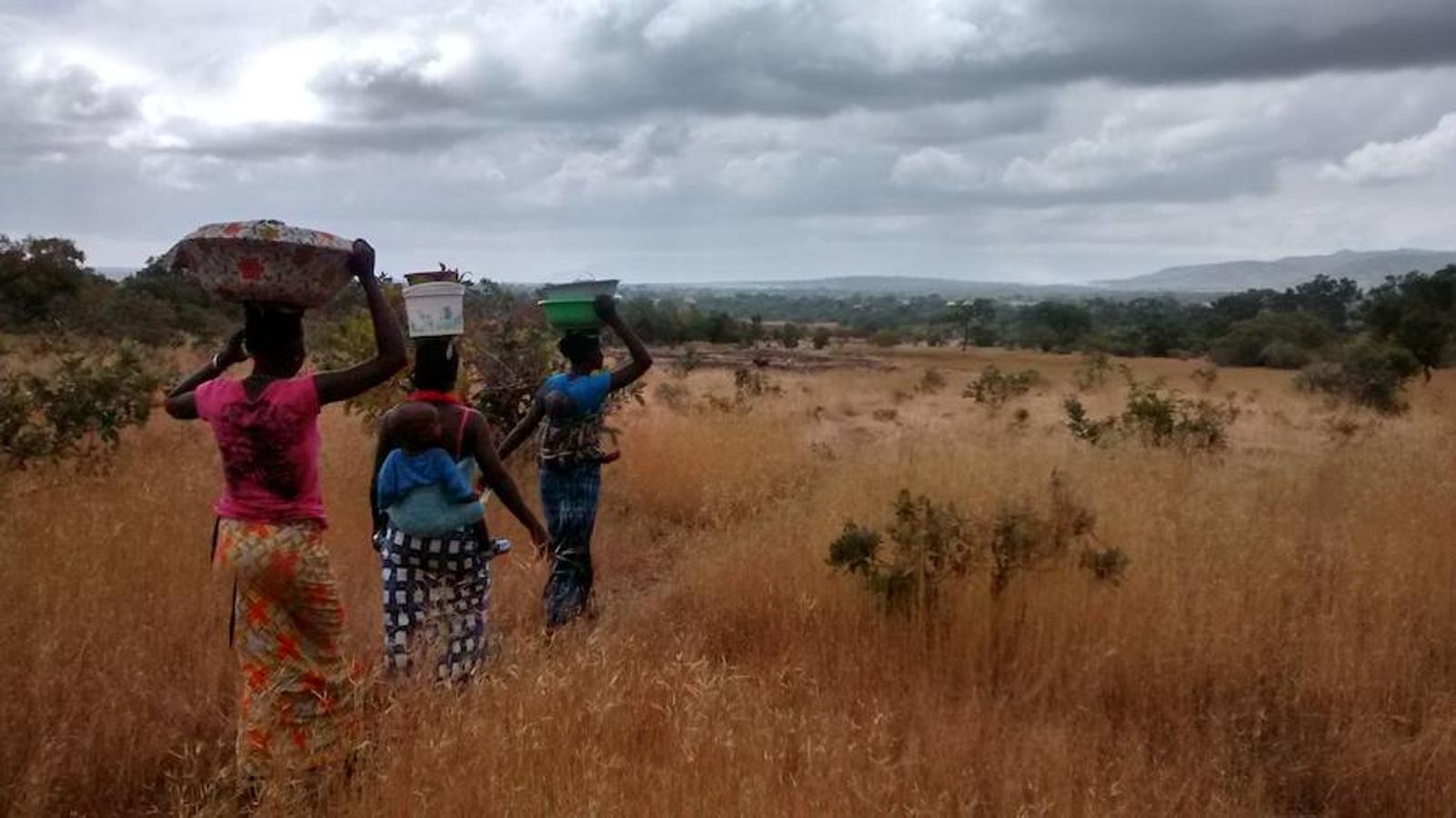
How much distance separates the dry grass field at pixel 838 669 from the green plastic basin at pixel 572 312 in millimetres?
1411

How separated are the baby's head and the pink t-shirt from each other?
50 centimetres

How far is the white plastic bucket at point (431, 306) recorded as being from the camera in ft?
12.4

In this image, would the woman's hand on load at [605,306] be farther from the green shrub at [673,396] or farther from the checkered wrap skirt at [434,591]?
the green shrub at [673,396]

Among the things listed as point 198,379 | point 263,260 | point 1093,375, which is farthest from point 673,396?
point 263,260

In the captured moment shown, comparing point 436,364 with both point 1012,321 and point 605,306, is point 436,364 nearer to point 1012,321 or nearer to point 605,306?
point 605,306

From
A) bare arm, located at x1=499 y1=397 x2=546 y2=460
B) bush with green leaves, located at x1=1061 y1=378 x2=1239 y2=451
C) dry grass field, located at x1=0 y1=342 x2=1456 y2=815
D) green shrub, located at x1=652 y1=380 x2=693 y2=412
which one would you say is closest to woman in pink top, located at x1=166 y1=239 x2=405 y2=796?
dry grass field, located at x1=0 y1=342 x2=1456 y2=815

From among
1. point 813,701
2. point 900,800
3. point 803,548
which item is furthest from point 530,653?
point 803,548

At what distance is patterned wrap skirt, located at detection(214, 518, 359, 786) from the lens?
10.8 feet

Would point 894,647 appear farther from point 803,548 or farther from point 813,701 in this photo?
point 803,548

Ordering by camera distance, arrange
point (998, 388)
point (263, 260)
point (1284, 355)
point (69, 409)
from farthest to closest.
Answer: point (1284, 355) < point (998, 388) < point (69, 409) < point (263, 260)

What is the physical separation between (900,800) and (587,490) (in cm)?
248

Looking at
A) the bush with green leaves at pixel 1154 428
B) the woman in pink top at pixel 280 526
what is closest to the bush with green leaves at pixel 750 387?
the bush with green leaves at pixel 1154 428

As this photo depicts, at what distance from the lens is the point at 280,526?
3309 millimetres

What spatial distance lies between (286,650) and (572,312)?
2197 mm
